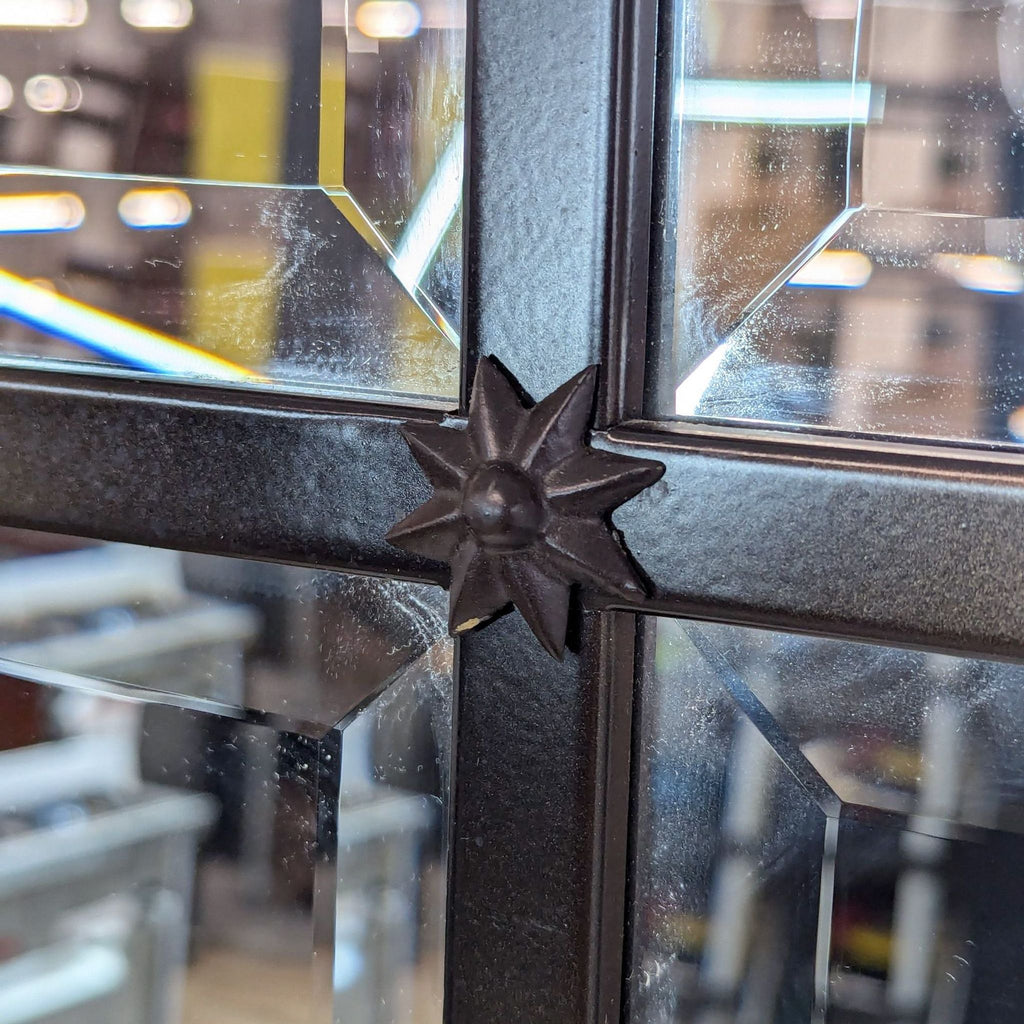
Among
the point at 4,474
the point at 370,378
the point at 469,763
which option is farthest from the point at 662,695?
the point at 4,474

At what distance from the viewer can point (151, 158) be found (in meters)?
0.61

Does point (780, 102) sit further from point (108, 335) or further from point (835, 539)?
point (108, 335)

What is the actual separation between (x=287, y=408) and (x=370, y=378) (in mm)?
41

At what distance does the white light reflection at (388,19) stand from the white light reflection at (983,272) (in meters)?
0.25

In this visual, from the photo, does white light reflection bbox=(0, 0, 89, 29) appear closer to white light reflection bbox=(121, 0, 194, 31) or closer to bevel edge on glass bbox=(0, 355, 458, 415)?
white light reflection bbox=(121, 0, 194, 31)

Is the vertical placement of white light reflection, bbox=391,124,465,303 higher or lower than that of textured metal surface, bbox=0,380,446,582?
higher

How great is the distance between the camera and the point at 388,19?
1.79 feet

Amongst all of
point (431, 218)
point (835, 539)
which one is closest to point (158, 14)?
point (431, 218)

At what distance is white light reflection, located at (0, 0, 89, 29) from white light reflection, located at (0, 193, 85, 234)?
0.28 feet

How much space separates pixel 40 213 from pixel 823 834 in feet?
1.64

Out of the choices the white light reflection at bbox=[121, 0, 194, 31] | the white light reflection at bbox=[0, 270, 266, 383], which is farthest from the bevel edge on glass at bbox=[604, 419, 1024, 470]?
the white light reflection at bbox=[121, 0, 194, 31]

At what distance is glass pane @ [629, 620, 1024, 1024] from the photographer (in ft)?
1.53

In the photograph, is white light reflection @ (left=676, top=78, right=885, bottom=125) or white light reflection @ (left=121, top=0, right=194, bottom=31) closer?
white light reflection @ (left=676, top=78, right=885, bottom=125)

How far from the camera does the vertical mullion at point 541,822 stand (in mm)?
509
